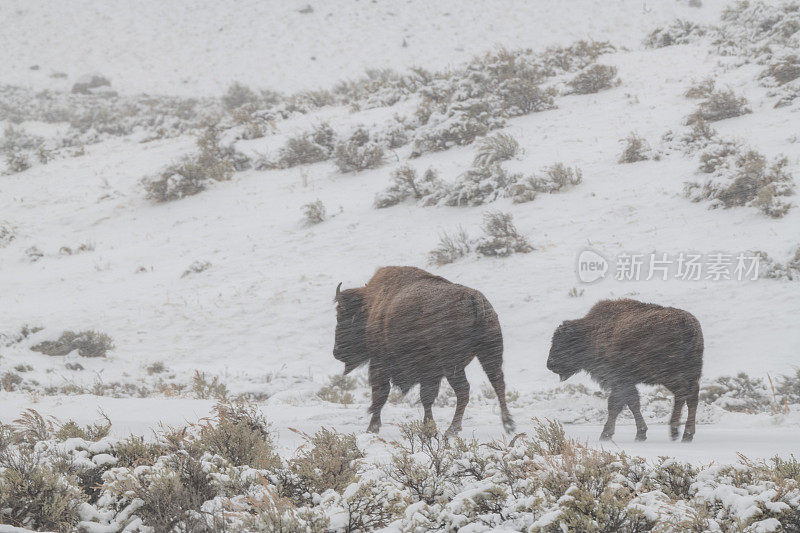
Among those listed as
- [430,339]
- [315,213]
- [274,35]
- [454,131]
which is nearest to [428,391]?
[430,339]

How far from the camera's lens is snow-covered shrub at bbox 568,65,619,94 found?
19297mm

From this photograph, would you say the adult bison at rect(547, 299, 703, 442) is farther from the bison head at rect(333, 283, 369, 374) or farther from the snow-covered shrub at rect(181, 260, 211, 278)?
the snow-covered shrub at rect(181, 260, 211, 278)

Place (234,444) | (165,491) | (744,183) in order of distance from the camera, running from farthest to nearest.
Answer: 1. (744,183)
2. (234,444)
3. (165,491)

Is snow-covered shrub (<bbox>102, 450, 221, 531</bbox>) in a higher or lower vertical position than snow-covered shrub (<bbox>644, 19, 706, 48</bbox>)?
lower

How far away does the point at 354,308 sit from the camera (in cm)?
582

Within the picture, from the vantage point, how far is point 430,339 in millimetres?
4977

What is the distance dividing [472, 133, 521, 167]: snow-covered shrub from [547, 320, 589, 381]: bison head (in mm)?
10467

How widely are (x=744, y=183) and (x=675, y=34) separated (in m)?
14.9

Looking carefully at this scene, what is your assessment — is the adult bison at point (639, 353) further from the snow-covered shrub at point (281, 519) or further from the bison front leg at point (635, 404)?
the snow-covered shrub at point (281, 519)

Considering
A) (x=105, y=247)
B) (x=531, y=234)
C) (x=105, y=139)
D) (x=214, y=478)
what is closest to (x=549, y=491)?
(x=214, y=478)

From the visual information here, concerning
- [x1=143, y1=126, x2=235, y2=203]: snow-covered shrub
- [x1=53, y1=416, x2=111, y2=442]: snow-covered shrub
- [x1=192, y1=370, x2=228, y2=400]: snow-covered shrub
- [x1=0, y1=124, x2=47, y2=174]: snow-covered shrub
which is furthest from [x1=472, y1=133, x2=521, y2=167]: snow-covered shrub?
[x1=0, y1=124, x2=47, y2=174]: snow-covered shrub

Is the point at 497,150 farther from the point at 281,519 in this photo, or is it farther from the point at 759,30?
the point at 281,519

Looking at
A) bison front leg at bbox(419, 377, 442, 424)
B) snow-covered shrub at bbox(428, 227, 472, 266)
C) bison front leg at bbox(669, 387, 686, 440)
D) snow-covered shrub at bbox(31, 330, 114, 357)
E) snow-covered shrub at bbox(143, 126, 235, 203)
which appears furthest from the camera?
snow-covered shrub at bbox(143, 126, 235, 203)

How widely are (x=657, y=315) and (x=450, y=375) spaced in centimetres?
174
